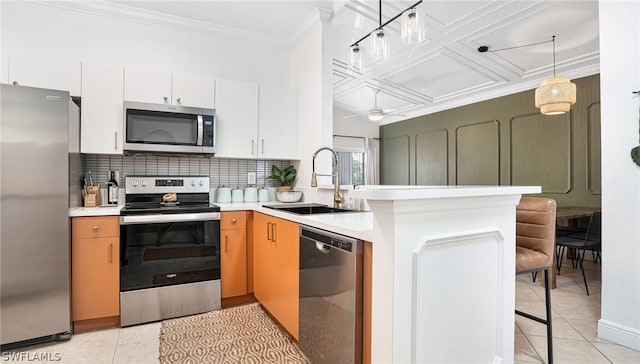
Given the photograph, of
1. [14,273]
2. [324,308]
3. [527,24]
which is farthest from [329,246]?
[527,24]

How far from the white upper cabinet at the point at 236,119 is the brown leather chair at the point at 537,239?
233 cm

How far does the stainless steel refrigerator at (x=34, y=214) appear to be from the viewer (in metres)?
1.98

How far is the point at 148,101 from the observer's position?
2.80 metres

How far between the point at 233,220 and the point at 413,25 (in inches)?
78.6

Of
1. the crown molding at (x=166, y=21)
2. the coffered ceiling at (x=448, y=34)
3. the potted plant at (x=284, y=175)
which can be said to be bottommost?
the potted plant at (x=284, y=175)

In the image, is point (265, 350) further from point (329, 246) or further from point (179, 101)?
point (179, 101)

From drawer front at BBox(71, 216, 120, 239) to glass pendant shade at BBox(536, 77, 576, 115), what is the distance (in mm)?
4205

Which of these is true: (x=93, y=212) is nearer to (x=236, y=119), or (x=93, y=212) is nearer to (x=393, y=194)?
(x=236, y=119)

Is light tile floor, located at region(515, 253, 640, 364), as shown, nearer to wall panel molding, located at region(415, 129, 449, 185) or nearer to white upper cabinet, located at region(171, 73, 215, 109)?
white upper cabinet, located at region(171, 73, 215, 109)

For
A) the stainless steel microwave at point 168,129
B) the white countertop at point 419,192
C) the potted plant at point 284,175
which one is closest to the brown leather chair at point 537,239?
the white countertop at point 419,192

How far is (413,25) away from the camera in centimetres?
182

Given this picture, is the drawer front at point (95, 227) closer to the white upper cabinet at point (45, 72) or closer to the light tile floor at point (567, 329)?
the white upper cabinet at point (45, 72)

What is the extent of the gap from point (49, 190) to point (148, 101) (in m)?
1.07

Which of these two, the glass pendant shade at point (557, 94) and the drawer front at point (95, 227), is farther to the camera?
the glass pendant shade at point (557, 94)
